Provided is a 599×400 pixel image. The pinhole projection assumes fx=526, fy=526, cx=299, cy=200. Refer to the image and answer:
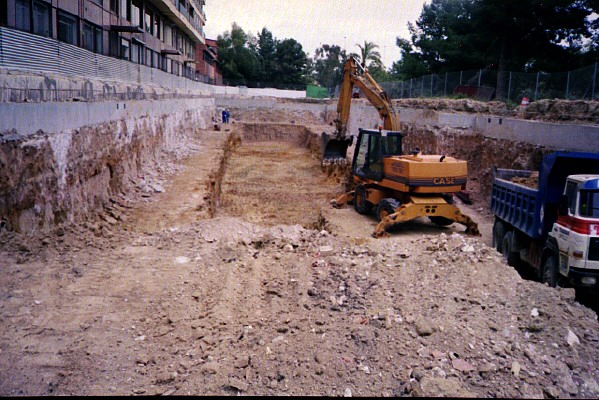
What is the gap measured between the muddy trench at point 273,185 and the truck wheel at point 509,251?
4675 mm

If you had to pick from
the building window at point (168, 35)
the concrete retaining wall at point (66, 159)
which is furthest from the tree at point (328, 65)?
the concrete retaining wall at point (66, 159)

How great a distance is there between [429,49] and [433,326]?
34641 millimetres

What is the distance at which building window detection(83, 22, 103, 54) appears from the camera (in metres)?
19.8

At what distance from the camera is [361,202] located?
15.0 m

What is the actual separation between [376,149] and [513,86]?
14944 mm

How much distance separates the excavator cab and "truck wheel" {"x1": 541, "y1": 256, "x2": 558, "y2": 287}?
562cm

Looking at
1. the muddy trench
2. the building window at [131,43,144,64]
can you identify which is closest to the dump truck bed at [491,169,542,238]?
the muddy trench

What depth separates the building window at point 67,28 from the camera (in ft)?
56.1

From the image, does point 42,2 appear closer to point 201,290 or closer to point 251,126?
point 201,290

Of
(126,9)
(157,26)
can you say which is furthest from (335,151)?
(157,26)

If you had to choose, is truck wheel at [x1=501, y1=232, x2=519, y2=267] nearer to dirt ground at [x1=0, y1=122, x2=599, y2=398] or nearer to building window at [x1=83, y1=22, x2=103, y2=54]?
dirt ground at [x1=0, y1=122, x2=599, y2=398]

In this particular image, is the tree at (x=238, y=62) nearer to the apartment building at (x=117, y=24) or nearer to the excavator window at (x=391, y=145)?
the apartment building at (x=117, y=24)

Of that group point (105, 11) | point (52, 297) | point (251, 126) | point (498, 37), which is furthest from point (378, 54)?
point (52, 297)

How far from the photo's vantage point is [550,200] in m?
8.85
